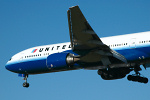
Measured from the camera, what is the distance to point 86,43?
30453 millimetres

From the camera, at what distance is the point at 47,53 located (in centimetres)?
3584

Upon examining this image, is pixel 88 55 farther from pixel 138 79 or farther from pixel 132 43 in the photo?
pixel 138 79

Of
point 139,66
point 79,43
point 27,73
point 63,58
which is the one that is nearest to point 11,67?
point 27,73

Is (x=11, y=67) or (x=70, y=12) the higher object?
(x=70, y=12)

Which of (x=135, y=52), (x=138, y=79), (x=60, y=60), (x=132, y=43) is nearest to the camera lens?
(x=135, y=52)

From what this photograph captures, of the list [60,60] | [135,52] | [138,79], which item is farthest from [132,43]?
[60,60]

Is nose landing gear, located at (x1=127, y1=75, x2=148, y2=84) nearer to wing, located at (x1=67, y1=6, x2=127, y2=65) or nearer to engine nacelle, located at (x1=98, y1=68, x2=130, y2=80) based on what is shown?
engine nacelle, located at (x1=98, y1=68, x2=130, y2=80)

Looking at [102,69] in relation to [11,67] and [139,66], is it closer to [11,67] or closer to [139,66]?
[139,66]

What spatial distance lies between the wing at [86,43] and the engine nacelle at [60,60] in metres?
1.25

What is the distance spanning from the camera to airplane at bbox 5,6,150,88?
2955 centimetres

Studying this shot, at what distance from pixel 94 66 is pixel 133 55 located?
12.5ft

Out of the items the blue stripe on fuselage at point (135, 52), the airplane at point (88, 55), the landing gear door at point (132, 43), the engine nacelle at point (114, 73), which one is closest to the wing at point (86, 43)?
the airplane at point (88, 55)

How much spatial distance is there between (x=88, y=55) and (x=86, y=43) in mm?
1799

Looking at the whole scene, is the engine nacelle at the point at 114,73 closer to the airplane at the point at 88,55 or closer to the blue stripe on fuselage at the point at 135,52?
the airplane at the point at 88,55
